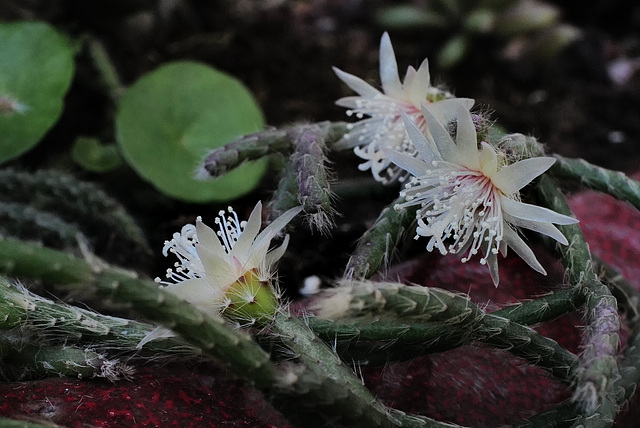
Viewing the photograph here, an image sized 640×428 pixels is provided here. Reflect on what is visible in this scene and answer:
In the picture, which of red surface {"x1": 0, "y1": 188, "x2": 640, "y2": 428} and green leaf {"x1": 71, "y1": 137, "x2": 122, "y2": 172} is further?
green leaf {"x1": 71, "y1": 137, "x2": 122, "y2": 172}

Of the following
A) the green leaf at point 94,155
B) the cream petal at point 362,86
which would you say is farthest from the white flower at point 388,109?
the green leaf at point 94,155

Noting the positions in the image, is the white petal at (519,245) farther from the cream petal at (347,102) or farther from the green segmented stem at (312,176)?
the cream petal at (347,102)

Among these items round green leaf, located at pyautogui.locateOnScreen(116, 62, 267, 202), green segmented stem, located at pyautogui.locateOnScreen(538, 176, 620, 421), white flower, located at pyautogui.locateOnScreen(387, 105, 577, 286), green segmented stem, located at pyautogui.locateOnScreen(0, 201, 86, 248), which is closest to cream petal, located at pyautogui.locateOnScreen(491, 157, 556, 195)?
white flower, located at pyautogui.locateOnScreen(387, 105, 577, 286)

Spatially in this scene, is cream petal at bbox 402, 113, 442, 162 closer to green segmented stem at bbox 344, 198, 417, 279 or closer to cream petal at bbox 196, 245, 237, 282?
green segmented stem at bbox 344, 198, 417, 279

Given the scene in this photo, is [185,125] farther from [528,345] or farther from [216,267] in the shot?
[528,345]

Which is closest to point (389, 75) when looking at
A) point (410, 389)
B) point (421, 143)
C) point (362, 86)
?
point (362, 86)

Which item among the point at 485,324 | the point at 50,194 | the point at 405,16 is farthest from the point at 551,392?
the point at 405,16

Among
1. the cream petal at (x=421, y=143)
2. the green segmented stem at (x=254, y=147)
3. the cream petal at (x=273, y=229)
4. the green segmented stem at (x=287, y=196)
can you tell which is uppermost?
the cream petal at (x=421, y=143)
